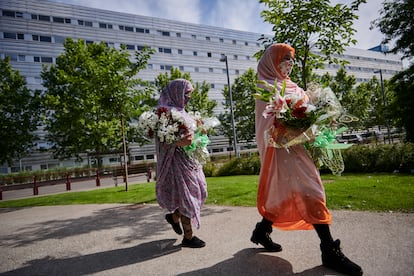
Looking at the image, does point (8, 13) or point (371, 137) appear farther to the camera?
point (8, 13)

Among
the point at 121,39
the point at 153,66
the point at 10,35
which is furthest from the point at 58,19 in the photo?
the point at 153,66

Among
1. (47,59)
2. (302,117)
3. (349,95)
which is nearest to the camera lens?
(302,117)

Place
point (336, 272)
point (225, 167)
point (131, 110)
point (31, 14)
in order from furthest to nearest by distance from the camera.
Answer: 1. point (31, 14)
2. point (225, 167)
3. point (131, 110)
4. point (336, 272)

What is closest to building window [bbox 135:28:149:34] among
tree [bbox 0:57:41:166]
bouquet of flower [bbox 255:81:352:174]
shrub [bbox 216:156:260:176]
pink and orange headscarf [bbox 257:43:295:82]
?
tree [bbox 0:57:41:166]

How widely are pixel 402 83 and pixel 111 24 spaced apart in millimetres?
35602

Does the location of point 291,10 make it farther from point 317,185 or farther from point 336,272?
point 336,272

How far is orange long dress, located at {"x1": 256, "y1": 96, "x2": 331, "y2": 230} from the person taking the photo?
9.02 feet

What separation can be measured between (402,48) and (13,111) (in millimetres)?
30488

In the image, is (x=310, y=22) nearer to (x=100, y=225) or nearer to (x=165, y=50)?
(x=100, y=225)

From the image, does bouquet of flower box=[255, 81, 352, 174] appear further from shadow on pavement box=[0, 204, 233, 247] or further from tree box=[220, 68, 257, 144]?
tree box=[220, 68, 257, 144]

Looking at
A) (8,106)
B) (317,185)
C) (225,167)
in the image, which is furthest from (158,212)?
(8,106)

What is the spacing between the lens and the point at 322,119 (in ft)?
9.15

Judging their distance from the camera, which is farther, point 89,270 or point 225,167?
point 225,167

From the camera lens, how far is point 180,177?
12.5ft
